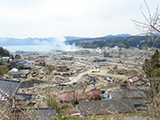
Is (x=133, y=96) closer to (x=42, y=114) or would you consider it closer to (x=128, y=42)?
(x=42, y=114)

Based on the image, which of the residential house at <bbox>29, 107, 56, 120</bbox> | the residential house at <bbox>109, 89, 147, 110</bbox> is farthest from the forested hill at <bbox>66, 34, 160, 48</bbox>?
the residential house at <bbox>109, 89, 147, 110</bbox>

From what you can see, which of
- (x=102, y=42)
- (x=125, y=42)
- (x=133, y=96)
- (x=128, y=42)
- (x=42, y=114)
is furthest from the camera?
(x=102, y=42)

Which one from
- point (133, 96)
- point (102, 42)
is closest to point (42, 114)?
point (133, 96)

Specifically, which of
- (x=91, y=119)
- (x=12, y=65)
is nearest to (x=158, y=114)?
(x=91, y=119)

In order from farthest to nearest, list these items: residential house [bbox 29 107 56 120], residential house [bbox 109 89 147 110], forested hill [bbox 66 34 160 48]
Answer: residential house [bbox 109 89 147 110] < residential house [bbox 29 107 56 120] < forested hill [bbox 66 34 160 48]

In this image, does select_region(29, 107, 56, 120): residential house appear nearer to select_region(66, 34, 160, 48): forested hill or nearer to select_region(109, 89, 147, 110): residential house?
select_region(66, 34, 160, 48): forested hill

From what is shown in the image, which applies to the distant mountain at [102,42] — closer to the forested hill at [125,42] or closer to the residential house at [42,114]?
the forested hill at [125,42]

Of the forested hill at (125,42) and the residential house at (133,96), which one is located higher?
the forested hill at (125,42)

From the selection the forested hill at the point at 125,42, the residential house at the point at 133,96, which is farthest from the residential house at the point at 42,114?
the residential house at the point at 133,96

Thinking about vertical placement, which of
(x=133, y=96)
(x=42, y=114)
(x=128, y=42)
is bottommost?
(x=133, y=96)

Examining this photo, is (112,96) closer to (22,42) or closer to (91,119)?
(91,119)

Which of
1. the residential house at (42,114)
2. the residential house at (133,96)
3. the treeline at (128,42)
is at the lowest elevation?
the residential house at (133,96)
